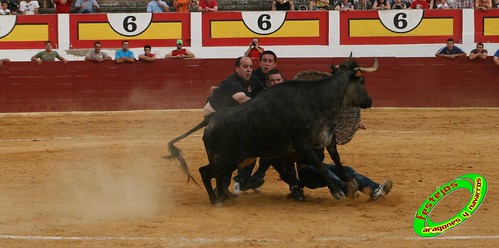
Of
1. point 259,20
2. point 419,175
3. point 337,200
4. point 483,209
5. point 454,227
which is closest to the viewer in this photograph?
point 454,227

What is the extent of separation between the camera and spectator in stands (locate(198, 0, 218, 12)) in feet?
74.3

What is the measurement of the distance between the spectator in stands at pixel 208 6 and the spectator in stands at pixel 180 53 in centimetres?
143

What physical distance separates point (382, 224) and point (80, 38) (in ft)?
49.3

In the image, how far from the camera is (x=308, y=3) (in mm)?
24188

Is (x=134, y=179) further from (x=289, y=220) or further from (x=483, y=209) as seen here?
(x=483, y=209)

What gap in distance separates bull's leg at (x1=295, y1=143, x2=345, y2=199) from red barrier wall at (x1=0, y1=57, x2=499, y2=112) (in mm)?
11552

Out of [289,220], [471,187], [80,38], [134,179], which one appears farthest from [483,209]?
[80,38]

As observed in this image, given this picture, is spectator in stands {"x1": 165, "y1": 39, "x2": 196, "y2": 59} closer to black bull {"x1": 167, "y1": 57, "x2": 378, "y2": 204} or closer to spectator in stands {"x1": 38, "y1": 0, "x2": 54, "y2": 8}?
spectator in stands {"x1": 38, "y1": 0, "x2": 54, "y2": 8}

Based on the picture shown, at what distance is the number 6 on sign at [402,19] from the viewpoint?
73.9 ft

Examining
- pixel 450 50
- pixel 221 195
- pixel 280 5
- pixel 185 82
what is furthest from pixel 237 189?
pixel 280 5

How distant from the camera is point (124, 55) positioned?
2103 cm


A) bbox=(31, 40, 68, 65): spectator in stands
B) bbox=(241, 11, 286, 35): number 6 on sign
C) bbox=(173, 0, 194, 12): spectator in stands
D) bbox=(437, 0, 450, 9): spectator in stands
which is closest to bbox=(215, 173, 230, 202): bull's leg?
bbox=(31, 40, 68, 65): spectator in stands

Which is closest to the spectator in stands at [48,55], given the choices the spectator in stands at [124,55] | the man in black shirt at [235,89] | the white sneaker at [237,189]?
the spectator in stands at [124,55]

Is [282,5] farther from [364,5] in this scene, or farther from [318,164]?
[318,164]
